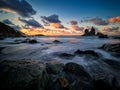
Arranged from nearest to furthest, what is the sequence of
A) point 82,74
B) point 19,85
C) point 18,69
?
point 19,85 < point 18,69 < point 82,74

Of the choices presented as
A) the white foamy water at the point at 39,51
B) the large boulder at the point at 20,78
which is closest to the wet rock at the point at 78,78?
the large boulder at the point at 20,78

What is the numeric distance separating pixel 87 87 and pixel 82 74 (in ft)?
2.68

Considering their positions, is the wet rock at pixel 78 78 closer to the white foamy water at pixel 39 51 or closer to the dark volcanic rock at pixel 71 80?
the dark volcanic rock at pixel 71 80

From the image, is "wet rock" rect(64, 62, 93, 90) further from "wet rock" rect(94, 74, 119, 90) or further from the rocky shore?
"wet rock" rect(94, 74, 119, 90)

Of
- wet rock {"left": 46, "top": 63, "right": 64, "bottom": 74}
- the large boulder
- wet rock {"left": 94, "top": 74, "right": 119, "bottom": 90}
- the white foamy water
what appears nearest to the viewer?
the large boulder

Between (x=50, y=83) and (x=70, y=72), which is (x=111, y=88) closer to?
(x=70, y=72)

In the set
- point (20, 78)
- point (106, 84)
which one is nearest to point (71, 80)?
point (106, 84)

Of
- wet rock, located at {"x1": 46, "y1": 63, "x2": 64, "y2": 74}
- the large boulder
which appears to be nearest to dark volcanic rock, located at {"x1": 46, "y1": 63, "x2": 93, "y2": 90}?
wet rock, located at {"x1": 46, "y1": 63, "x2": 64, "y2": 74}

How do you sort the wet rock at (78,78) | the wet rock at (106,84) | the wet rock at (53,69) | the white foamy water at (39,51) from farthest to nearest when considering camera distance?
the white foamy water at (39,51), the wet rock at (53,69), the wet rock at (78,78), the wet rock at (106,84)

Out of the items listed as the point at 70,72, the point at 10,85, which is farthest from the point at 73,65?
the point at 10,85

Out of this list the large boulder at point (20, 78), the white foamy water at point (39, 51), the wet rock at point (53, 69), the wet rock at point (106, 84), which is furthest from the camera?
the white foamy water at point (39, 51)

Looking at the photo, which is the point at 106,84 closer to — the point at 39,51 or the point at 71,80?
the point at 71,80

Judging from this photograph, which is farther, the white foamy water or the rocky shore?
the white foamy water

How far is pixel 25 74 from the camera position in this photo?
9.39 feet
